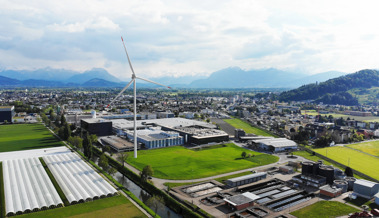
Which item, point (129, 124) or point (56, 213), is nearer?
point (56, 213)

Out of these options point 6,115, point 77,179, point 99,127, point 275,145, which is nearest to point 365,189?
point 275,145

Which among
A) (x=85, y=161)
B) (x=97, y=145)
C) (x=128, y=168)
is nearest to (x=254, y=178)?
(x=128, y=168)

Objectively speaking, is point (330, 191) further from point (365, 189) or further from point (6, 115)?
point (6, 115)

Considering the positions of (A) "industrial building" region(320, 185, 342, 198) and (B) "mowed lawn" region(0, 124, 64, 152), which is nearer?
(A) "industrial building" region(320, 185, 342, 198)

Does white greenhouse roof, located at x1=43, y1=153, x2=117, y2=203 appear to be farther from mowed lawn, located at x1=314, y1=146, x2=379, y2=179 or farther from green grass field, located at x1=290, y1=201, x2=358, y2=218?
mowed lawn, located at x1=314, y1=146, x2=379, y2=179

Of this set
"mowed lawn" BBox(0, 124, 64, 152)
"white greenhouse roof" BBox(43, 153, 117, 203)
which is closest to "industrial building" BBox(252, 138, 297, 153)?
"white greenhouse roof" BBox(43, 153, 117, 203)

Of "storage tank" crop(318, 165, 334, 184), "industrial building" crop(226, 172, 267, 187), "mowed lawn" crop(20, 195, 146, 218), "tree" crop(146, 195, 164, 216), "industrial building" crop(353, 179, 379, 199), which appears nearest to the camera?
"mowed lawn" crop(20, 195, 146, 218)

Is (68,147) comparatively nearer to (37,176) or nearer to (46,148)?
(46,148)
